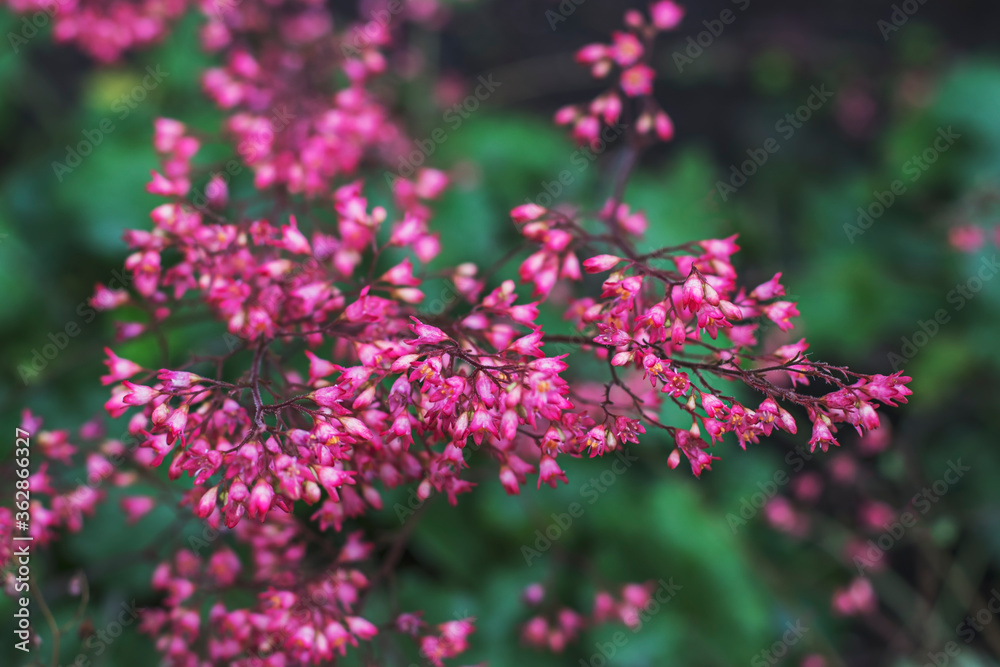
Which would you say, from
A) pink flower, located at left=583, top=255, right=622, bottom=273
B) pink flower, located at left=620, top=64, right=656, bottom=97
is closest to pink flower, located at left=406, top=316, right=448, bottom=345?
pink flower, located at left=583, top=255, right=622, bottom=273

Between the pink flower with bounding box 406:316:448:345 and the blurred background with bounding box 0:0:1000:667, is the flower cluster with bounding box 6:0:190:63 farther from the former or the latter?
the pink flower with bounding box 406:316:448:345

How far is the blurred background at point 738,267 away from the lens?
3133 millimetres

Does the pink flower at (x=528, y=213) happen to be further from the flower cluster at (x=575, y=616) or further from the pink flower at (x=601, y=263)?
the flower cluster at (x=575, y=616)

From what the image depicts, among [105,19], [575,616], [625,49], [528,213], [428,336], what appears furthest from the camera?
[105,19]

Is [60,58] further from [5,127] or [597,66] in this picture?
[597,66]

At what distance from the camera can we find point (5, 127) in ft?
14.3

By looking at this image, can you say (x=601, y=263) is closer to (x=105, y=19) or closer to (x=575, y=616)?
(x=575, y=616)

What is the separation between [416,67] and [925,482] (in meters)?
3.33

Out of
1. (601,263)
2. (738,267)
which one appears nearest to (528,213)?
(601,263)

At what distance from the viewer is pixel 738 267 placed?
151 inches

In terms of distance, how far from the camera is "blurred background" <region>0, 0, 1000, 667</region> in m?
3.13

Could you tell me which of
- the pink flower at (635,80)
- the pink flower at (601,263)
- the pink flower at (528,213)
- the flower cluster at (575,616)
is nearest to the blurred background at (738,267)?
the flower cluster at (575,616)

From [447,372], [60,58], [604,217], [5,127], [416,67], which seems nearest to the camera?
[447,372]

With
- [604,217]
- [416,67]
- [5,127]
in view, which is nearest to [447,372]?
[604,217]
